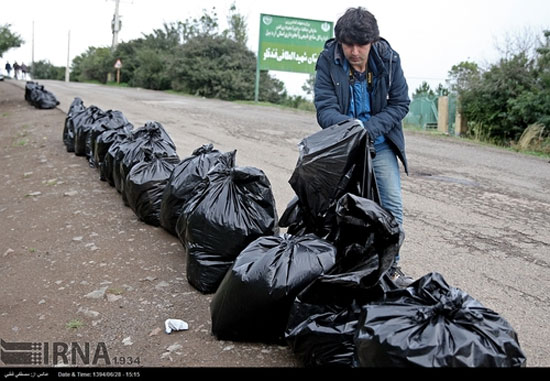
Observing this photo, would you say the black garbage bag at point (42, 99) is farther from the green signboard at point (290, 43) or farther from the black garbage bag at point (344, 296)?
the black garbage bag at point (344, 296)

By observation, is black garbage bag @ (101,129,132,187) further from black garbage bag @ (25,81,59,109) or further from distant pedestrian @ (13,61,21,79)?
distant pedestrian @ (13,61,21,79)

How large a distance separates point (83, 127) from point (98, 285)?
457cm

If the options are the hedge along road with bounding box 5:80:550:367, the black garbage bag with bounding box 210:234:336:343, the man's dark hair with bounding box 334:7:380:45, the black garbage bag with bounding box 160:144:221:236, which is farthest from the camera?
the black garbage bag with bounding box 160:144:221:236

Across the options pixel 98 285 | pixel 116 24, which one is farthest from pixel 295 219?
pixel 116 24

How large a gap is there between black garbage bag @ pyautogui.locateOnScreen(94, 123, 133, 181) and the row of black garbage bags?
78.6 inches

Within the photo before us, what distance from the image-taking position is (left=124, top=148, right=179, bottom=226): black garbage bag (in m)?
4.77

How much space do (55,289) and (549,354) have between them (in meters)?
3.05

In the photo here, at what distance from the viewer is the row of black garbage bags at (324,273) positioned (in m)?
1.95

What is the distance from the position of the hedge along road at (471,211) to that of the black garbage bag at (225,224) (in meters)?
1.20

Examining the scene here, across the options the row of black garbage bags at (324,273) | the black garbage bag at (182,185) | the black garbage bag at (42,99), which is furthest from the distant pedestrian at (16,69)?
the row of black garbage bags at (324,273)

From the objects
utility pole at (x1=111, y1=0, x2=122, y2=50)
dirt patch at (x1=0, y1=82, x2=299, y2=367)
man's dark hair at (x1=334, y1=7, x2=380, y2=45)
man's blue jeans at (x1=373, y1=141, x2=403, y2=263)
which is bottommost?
dirt patch at (x1=0, y1=82, x2=299, y2=367)

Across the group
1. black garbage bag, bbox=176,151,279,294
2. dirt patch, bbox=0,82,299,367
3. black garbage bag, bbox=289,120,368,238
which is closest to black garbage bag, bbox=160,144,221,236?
dirt patch, bbox=0,82,299,367

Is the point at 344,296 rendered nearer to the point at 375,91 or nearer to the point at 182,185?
the point at 375,91

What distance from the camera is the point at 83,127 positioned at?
768 centimetres
